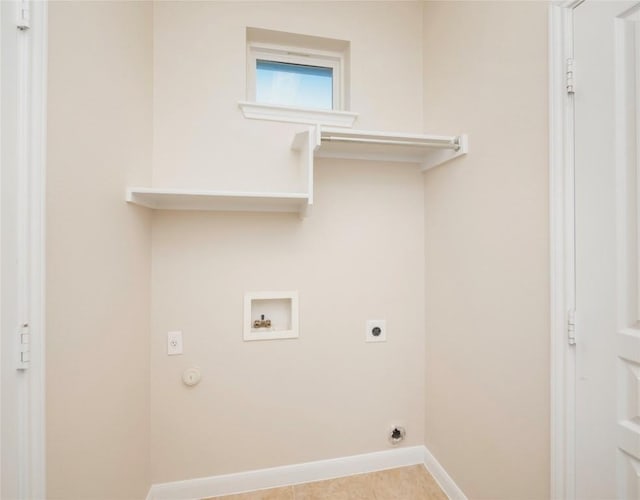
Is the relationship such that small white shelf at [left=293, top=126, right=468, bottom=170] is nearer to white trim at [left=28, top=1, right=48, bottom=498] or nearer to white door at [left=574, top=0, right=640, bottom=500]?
white door at [left=574, top=0, right=640, bottom=500]

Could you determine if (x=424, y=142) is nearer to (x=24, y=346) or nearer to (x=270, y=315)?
(x=270, y=315)

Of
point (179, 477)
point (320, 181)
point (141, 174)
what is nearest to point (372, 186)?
point (320, 181)

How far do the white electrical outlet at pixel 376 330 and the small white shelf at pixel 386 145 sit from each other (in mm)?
945

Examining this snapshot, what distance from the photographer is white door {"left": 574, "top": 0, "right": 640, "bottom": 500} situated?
88 centimetres

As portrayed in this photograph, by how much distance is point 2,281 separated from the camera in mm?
725

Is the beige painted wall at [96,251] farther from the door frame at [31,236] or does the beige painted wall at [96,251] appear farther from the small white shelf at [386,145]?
the small white shelf at [386,145]

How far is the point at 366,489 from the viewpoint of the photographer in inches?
67.7

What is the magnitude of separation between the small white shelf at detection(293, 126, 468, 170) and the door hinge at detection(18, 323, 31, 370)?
3.95 ft

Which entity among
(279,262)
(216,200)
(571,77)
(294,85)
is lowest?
(279,262)

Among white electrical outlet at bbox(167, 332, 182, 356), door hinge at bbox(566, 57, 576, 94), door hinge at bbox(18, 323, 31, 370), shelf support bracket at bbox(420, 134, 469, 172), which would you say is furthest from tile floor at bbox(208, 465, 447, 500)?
door hinge at bbox(566, 57, 576, 94)

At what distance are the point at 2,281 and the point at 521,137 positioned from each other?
1.65 meters

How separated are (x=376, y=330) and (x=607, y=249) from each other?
3.86ft

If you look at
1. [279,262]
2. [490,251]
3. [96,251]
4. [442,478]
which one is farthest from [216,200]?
[442,478]

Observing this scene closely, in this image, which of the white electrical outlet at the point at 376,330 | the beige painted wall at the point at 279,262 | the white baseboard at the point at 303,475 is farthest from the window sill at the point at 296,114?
the white baseboard at the point at 303,475
